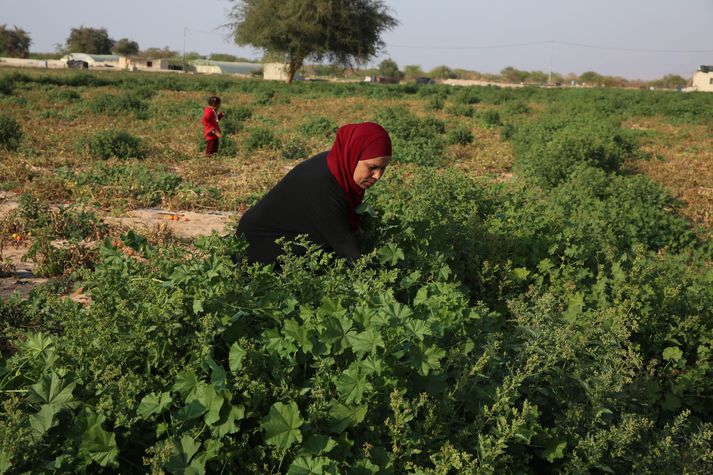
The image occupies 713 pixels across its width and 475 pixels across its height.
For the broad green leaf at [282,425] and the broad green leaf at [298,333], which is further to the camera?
the broad green leaf at [298,333]

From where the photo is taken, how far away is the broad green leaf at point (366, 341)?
2104 mm

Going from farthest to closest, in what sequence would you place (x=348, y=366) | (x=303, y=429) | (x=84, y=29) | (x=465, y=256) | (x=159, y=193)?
(x=84, y=29) → (x=159, y=193) → (x=465, y=256) → (x=348, y=366) → (x=303, y=429)

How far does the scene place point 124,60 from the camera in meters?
81.4

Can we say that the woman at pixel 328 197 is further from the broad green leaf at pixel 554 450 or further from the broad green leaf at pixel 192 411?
the broad green leaf at pixel 192 411

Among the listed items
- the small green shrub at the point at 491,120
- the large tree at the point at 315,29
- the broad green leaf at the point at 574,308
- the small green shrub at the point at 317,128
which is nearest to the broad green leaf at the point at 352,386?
the broad green leaf at the point at 574,308

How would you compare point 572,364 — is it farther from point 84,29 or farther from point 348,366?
point 84,29

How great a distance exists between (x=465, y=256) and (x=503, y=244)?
433 mm

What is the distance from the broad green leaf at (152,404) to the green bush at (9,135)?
8.83 meters

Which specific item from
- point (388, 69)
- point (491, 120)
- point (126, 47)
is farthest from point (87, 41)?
point (491, 120)

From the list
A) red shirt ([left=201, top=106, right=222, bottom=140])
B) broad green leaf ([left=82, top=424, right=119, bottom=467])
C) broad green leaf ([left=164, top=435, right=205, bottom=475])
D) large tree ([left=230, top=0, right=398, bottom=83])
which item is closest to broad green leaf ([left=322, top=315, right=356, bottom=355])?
broad green leaf ([left=164, top=435, right=205, bottom=475])

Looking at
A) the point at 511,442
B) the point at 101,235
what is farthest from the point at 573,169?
the point at 511,442

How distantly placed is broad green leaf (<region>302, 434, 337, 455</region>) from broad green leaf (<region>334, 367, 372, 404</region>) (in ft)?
0.45

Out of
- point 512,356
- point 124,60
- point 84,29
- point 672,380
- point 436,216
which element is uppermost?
point 84,29

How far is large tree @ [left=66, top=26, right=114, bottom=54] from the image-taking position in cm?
10125
